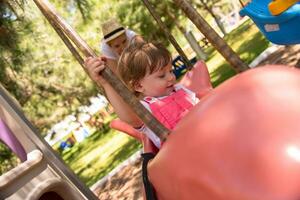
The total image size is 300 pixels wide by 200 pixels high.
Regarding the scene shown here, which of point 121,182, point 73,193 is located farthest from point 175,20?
point 73,193

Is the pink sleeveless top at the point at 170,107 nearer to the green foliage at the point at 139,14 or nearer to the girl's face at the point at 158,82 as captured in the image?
the girl's face at the point at 158,82

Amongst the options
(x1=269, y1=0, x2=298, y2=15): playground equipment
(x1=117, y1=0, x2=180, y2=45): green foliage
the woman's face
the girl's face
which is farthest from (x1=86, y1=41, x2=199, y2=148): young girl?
(x1=117, y1=0, x2=180, y2=45): green foliage

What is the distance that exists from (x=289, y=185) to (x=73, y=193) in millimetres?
1529

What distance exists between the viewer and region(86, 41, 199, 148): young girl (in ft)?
6.36

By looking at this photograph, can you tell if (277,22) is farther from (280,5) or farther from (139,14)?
(139,14)

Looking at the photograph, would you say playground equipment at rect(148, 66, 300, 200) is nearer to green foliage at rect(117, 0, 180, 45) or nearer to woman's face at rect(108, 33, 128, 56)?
woman's face at rect(108, 33, 128, 56)

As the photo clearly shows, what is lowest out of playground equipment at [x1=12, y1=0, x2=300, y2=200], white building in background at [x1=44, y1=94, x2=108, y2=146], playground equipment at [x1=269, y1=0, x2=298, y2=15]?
white building in background at [x1=44, y1=94, x2=108, y2=146]

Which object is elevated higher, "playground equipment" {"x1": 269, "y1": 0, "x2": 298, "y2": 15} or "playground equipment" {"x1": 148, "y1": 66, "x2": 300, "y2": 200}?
"playground equipment" {"x1": 269, "y1": 0, "x2": 298, "y2": 15}

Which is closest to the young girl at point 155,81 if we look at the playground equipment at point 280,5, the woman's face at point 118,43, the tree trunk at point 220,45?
the tree trunk at point 220,45

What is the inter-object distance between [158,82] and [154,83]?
0.02 m

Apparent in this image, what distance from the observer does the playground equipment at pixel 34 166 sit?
226cm

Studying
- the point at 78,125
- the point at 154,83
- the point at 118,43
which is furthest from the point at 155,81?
the point at 78,125

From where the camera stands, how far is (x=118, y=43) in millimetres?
3268

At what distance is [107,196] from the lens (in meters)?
6.09
